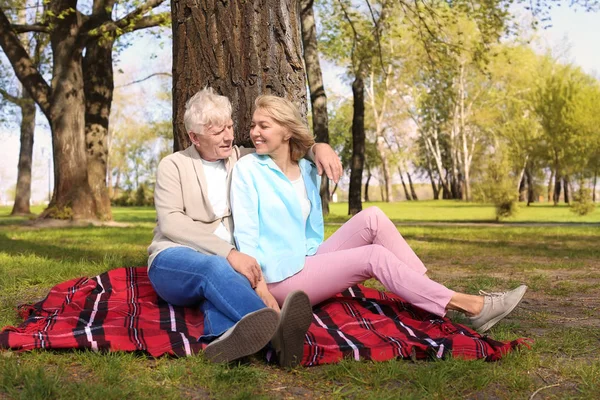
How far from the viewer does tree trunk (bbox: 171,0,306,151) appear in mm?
5613

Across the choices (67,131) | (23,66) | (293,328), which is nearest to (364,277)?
(293,328)

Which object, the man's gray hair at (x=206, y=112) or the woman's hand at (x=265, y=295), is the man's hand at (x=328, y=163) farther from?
the woman's hand at (x=265, y=295)

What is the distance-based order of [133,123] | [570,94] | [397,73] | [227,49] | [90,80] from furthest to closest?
[133,123], [397,73], [570,94], [90,80], [227,49]

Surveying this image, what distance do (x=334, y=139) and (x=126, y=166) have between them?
21.7m

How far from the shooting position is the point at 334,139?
69.1 metres

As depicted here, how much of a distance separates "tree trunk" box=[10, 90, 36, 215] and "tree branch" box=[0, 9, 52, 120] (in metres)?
11.3

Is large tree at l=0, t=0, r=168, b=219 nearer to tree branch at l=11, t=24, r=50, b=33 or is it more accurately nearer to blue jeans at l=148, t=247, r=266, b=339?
tree branch at l=11, t=24, r=50, b=33

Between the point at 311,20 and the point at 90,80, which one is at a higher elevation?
the point at 311,20

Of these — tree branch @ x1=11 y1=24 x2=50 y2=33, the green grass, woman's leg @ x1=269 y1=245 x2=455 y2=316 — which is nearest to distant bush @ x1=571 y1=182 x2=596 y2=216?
the green grass

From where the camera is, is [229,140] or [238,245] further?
[229,140]

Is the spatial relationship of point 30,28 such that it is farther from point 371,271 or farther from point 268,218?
point 371,271

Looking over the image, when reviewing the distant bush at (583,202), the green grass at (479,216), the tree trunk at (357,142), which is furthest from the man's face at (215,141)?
the distant bush at (583,202)

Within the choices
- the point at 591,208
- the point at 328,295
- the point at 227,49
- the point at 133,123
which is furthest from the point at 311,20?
the point at 133,123

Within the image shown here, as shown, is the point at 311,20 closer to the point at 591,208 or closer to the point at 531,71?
the point at 591,208
